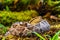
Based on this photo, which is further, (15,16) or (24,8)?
(24,8)

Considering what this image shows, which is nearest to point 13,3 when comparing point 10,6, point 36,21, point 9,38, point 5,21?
point 10,6

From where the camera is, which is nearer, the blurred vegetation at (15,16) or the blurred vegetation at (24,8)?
the blurred vegetation at (15,16)

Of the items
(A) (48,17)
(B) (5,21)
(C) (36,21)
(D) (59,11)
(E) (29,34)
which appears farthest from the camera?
(D) (59,11)

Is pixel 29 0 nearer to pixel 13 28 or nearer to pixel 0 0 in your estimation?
pixel 0 0

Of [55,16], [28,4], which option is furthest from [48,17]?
[28,4]

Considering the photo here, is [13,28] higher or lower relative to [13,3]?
higher

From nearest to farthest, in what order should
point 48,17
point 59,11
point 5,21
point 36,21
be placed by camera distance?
1. point 36,21
2. point 5,21
3. point 48,17
4. point 59,11

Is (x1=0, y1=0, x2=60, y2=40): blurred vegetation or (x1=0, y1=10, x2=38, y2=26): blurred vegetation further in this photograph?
(x1=0, y1=0, x2=60, y2=40): blurred vegetation

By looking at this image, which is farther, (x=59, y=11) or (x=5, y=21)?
(x=59, y=11)
